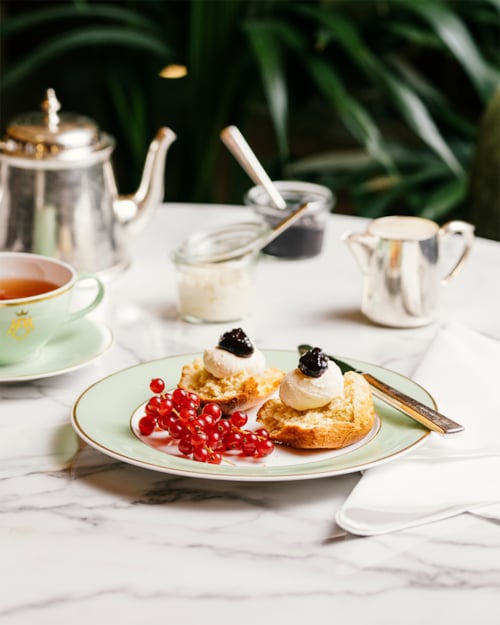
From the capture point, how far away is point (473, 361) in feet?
3.37

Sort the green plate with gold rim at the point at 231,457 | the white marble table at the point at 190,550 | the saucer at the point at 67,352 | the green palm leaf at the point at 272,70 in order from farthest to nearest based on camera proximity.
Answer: the green palm leaf at the point at 272,70
the saucer at the point at 67,352
the green plate with gold rim at the point at 231,457
the white marble table at the point at 190,550

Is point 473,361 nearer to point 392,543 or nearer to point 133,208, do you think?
point 392,543

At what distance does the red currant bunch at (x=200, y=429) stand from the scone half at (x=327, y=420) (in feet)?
0.07

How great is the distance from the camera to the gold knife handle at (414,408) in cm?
82

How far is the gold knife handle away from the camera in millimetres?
823

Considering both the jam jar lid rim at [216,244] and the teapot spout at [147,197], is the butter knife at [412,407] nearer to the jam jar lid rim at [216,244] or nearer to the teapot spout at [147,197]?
the jam jar lid rim at [216,244]

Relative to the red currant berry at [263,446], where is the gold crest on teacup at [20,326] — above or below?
below

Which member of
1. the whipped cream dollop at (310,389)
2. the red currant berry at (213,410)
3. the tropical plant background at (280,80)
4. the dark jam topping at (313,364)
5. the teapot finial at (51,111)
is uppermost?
the teapot finial at (51,111)

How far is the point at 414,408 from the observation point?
2.80ft

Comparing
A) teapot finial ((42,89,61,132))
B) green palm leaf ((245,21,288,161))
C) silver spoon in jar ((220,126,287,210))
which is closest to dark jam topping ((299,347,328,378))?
silver spoon in jar ((220,126,287,210))

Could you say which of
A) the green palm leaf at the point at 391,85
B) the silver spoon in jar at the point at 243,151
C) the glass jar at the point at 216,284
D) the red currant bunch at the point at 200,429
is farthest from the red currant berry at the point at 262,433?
the green palm leaf at the point at 391,85

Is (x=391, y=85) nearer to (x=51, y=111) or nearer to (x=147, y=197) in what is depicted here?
(x=147, y=197)

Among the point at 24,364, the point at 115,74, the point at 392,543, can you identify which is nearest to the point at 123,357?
the point at 24,364

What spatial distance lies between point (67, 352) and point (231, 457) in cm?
30
